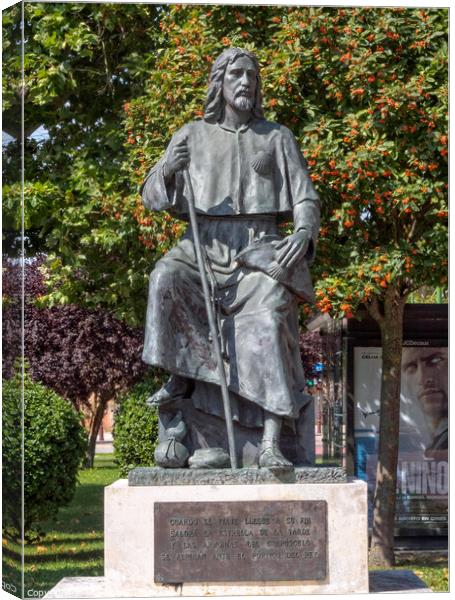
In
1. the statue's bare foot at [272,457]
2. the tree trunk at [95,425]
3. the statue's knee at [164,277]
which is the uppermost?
the statue's knee at [164,277]

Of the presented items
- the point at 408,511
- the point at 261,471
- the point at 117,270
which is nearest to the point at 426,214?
the point at 117,270

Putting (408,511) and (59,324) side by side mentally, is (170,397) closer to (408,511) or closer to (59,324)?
(408,511)

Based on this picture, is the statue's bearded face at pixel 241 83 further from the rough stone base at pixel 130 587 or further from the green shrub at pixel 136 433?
the green shrub at pixel 136 433

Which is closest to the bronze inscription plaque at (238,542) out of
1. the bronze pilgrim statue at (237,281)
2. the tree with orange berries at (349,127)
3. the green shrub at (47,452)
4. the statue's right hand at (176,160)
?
the bronze pilgrim statue at (237,281)

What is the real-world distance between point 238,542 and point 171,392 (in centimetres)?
101

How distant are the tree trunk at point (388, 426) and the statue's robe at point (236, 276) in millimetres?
5511

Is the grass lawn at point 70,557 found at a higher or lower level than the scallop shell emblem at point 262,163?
lower

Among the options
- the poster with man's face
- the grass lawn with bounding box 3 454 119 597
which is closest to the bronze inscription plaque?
the grass lawn with bounding box 3 454 119 597

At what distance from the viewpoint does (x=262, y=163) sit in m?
7.50

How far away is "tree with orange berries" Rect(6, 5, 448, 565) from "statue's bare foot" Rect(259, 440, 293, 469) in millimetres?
4699

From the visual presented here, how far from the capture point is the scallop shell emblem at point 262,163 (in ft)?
24.6

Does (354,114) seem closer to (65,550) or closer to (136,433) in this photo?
(136,433)

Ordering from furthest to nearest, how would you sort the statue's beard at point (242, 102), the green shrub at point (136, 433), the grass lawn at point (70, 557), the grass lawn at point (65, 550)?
1. the green shrub at point (136, 433)
2. the grass lawn at point (65, 550)
3. the grass lawn at point (70, 557)
4. the statue's beard at point (242, 102)

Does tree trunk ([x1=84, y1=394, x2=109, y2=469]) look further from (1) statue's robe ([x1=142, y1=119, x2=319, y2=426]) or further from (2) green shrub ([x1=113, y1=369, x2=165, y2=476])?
(1) statue's robe ([x1=142, y1=119, x2=319, y2=426])
